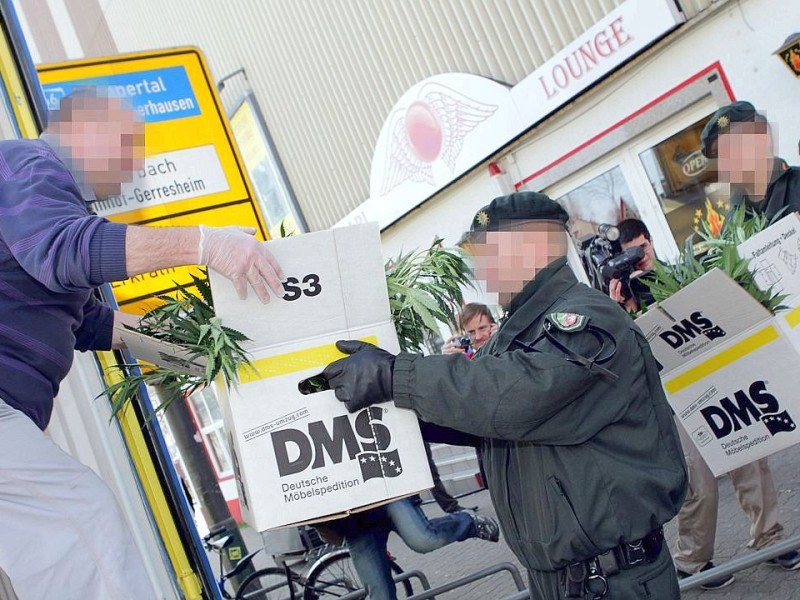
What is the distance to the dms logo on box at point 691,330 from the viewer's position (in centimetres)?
344

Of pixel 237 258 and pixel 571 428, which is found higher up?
pixel 237 258

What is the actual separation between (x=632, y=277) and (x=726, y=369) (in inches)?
67.3

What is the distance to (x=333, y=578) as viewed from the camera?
5.95 metres

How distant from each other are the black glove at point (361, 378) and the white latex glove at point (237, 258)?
0.83ft

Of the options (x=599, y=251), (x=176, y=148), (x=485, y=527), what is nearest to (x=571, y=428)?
(x=485, y=527)

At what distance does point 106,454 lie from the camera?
265cm

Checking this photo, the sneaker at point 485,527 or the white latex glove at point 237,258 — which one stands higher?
the white latex glove at point 237,258

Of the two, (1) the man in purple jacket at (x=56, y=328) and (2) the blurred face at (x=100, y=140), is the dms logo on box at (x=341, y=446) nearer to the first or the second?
(1) the man in purple jacket at (x=56, y=328)

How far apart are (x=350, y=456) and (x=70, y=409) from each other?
1.00 m

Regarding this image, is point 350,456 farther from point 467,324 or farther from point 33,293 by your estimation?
point 467,324

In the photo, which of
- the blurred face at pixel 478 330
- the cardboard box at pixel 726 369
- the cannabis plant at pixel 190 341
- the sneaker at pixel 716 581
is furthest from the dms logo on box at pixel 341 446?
the blurred face at pixel 478 330

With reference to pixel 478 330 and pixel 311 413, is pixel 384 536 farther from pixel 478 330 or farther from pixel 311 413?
pixel 478 330

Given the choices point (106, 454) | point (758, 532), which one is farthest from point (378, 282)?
point (758, 532)

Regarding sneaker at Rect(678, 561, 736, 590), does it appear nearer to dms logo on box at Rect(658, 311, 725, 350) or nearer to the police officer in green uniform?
dms logo on box at Rect(658, 311, 725, 350)
